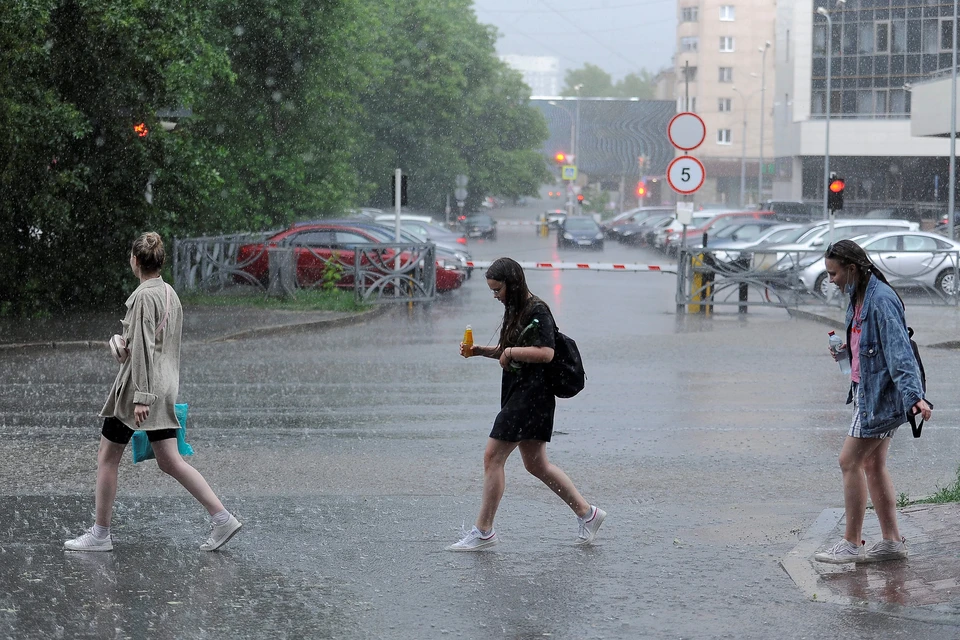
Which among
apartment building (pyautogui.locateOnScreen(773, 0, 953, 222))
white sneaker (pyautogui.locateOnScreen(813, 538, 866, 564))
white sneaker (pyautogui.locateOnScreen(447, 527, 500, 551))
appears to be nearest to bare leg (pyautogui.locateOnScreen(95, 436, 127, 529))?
white sneaker (pyautogui.locateOnScreen(447, 527, 500, 551))

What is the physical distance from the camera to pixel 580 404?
12430 mm

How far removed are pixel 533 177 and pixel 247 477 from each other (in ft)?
220

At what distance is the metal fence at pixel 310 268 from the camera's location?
23703 mm

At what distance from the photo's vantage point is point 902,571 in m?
6.37

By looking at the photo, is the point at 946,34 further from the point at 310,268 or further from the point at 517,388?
the point at 517,388

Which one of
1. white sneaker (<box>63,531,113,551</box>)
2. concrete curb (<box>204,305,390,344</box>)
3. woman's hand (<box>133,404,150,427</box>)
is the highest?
woman's hand (<box>133,404,150,427</box>)

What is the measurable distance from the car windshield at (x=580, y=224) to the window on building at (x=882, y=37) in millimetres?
32580

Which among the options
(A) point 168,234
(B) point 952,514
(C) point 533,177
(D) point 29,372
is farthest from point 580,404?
(C) point 533,177

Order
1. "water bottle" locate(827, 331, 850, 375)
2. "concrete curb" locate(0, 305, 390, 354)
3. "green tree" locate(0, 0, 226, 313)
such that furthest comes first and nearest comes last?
1. "green tree" locate(0, 0, 226, 313)
2. "concrete curb" locate(0, 305, 390, 354)
3. "water bottle" locate(827, 331, 850, 375)

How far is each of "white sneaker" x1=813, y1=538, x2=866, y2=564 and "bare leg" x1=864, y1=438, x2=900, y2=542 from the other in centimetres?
17

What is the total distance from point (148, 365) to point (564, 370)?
212cm

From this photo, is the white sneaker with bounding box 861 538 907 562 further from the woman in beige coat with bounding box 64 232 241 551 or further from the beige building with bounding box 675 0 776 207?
the beige building with bounding box 675 0 776 207

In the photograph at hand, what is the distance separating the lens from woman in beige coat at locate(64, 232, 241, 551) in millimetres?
6527

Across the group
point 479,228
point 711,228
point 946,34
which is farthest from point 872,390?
point 946,34
